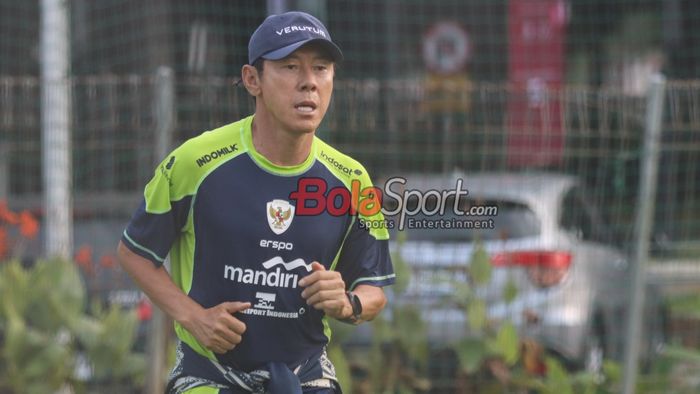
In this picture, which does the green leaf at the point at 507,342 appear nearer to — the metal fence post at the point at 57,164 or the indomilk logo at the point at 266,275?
the metal fence post at the point at 57,164

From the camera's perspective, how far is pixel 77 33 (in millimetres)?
10039

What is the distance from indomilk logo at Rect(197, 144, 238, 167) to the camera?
14.6 feet

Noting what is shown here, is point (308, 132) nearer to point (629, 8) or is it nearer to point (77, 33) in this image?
point (77, 33)

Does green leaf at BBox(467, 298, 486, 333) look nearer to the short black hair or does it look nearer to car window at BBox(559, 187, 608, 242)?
car window at BBox(559, 187, 608, 242)

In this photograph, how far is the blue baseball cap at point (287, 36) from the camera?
171 inches

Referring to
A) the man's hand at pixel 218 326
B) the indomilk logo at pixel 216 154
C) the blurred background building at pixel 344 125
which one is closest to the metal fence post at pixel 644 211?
the blurred background building at pixel 344 125

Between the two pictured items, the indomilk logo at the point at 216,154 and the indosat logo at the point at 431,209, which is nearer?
the indomilk logo at the point at 216,154

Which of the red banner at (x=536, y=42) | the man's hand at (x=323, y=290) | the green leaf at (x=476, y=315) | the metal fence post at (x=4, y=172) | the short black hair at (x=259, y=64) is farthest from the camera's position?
the red banner at (x=536, y=42)

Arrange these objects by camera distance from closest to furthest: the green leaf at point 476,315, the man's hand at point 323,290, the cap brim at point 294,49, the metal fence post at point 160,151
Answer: the man's hand at point 323,290 → the cap brim at point 294,49 → the metal fence post at point 160,151 → the green leaf at point 476,315

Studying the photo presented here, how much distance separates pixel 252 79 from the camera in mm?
4523

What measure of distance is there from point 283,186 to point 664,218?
4527 mm

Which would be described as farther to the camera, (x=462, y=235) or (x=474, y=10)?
(x=474, y=10)

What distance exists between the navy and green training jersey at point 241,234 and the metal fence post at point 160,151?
311cm

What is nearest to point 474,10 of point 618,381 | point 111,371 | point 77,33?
point 77,33
